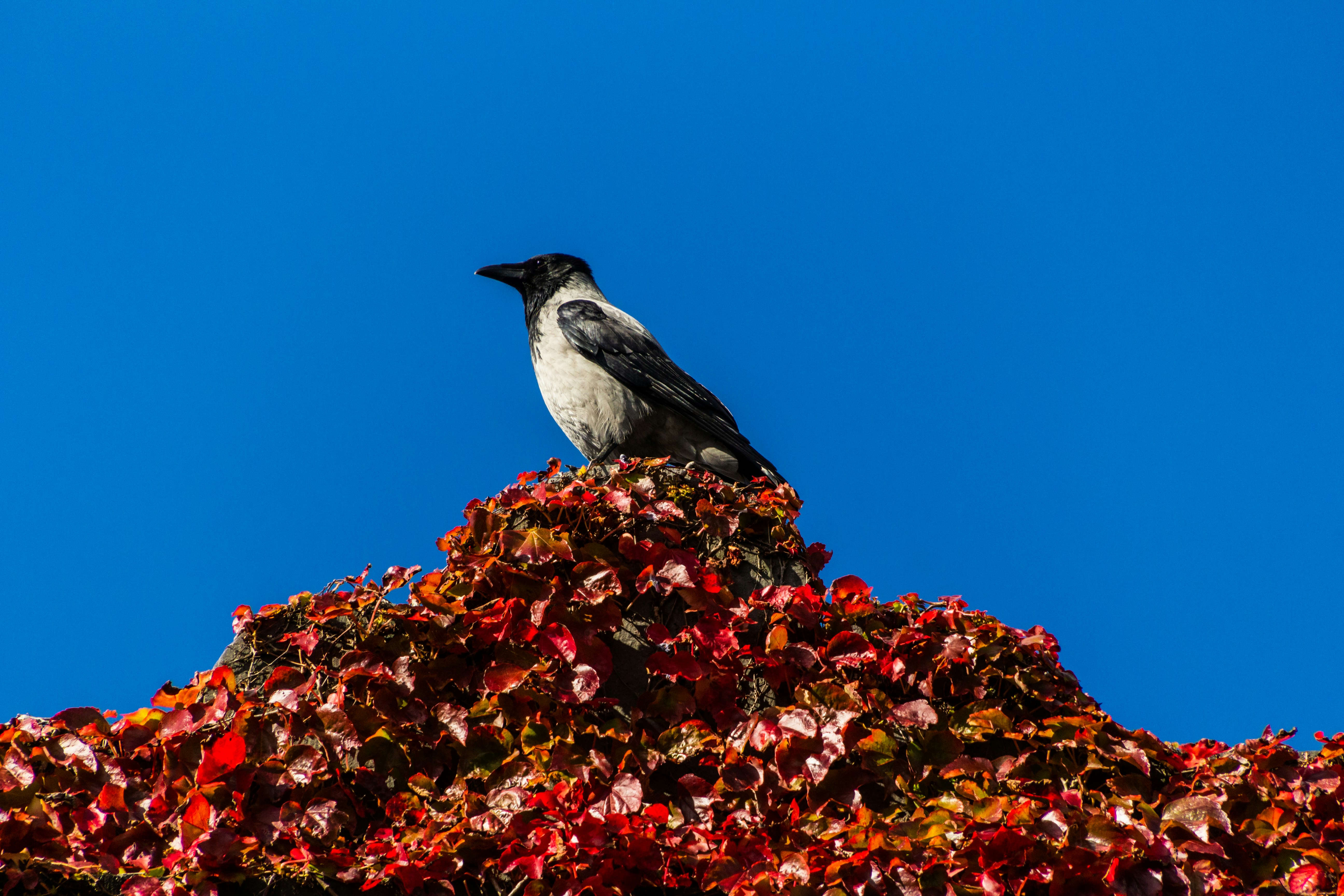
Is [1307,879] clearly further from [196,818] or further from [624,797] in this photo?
[196,818]

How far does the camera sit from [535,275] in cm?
606

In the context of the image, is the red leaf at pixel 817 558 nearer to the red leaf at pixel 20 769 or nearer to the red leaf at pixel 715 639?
the red leaf at pixel 715 639

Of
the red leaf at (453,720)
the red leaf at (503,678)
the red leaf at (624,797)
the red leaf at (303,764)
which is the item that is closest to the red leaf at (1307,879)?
the red leaf at (624,797)

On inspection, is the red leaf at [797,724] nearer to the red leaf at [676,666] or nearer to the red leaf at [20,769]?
the red leaf at [676,666]

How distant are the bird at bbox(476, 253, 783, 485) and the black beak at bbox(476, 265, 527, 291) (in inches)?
22.1

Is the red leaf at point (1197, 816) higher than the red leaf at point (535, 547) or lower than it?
lower

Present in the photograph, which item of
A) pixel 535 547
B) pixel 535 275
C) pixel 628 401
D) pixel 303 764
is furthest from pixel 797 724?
pixel 535 275

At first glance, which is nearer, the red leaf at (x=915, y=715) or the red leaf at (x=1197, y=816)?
the red leaf at (x=1197, y=816)

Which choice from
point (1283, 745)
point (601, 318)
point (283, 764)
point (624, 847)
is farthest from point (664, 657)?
point (601, 318)

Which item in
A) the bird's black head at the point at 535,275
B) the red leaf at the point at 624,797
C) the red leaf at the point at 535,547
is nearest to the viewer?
the red leaf at the point at 624,797

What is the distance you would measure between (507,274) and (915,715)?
386 centimetres

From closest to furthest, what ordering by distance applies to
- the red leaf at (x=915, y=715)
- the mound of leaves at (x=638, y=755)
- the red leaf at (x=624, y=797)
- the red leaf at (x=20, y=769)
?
the mound of leaves at (x=638, y=755) → the red leaf at (x=624, y=797) → the red leaf at (x=20, y=769) → the red leaf at (x=915, y=715)

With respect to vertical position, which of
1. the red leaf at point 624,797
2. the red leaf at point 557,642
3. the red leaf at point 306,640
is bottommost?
the red leaf at point 624,797

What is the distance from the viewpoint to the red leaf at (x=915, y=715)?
122 inches
